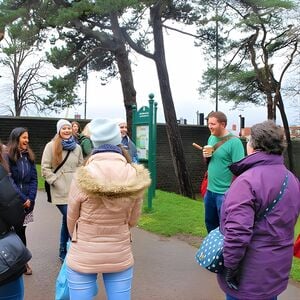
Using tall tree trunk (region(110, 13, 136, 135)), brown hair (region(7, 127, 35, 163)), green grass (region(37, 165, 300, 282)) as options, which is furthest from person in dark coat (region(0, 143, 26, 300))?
tall tree trunk (region(110, 13, 136, 135))

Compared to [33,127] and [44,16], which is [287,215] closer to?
[44,16]

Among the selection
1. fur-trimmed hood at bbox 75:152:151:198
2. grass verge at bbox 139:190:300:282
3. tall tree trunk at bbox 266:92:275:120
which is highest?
tall tree trunk at bbox 266:92:275:120

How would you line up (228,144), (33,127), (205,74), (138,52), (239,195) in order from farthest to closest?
(205,74) → (33,127) → (138,52) → (228,144) → (239,195)

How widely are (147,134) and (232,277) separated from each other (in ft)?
21.1

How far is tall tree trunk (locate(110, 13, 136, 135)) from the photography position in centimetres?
1438

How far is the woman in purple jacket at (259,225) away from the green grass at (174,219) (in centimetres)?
293

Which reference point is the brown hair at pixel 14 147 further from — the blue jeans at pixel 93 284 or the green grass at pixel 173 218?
the green grass at pixel 173 218

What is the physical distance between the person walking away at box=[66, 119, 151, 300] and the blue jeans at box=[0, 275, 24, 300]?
35 centimetres

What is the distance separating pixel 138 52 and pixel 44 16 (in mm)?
3432

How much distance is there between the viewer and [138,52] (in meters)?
15.4

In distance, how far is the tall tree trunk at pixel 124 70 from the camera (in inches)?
566

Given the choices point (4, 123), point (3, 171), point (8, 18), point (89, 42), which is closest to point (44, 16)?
point (8, 18)

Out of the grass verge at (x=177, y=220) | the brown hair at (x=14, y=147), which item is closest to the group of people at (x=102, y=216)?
the brown hair at (x=14, y=147)

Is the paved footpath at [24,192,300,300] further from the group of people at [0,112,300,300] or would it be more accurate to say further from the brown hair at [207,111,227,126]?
the brown hair at [207,111,227,126]
